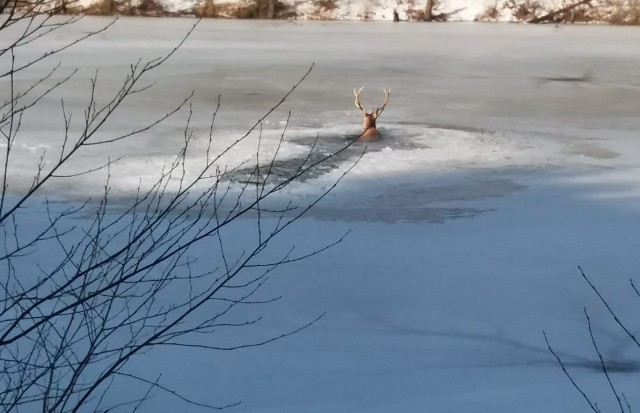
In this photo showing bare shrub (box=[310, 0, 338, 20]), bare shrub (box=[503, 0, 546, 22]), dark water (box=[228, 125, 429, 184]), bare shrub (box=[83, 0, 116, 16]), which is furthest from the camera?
bare shrub (box=[310, 0, 338, 20])

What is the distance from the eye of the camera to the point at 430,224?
6.36 metres

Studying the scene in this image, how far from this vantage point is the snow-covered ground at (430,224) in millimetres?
4098

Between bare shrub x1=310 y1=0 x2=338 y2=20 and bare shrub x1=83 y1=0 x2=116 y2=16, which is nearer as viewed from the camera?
bare shrub x1=83 y1=0 x2=116 y2=16

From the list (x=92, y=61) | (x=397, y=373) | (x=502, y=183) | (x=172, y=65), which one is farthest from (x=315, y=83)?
(x=397, y=373)

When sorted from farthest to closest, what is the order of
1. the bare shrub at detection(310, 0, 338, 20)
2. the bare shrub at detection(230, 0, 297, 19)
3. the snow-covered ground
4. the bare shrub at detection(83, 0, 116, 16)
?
the bare shrub at detection(310, 0, 338, 20) → the bare shrub at detection(230, 0, 297, 19) → the bare shrub at detection(83, 0, 116, 16) → the snow-covered ground

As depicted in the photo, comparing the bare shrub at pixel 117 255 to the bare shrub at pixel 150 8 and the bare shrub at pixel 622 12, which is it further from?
the bare shrub at pixel 622 12

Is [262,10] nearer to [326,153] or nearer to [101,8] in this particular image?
[101,8]

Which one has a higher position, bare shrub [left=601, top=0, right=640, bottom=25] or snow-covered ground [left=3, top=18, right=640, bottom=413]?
bare shrub [left=601, top=0, right=640, bottom=25]

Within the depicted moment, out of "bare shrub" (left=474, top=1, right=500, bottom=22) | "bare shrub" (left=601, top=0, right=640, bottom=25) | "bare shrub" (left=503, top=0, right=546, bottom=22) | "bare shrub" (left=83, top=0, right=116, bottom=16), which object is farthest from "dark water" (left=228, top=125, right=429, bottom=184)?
"bare shrub" (left=503, top=0, right=546, bottom=22)

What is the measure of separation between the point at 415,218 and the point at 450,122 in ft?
12.7

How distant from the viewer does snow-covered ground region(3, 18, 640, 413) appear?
410 cm

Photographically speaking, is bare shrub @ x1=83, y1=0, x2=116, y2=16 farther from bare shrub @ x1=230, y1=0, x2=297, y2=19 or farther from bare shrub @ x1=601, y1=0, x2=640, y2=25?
bare shrub @ x1=601, y1=0, x2=640, y2=25

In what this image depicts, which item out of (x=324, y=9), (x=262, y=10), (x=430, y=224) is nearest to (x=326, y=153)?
(x=430, y=224)

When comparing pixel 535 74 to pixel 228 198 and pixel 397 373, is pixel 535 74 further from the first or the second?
pixel 397 373
